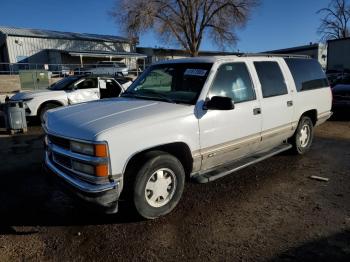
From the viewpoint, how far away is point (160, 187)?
375cm

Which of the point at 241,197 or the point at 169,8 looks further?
the point at 169,8

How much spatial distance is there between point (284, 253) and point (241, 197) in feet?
4.35

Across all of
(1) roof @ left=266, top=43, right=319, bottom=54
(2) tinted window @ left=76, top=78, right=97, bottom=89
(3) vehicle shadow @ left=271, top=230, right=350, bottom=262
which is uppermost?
(1) roof @ left=266, top=43, right=319, bottom=54

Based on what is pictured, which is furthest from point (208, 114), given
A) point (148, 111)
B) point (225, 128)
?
point (148, 111)

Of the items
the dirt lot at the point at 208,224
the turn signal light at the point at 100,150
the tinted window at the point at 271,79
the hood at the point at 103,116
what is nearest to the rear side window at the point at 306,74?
the tinted window at the point at 271,79

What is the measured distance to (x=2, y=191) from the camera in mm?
4758

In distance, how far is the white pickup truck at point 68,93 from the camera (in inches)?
382

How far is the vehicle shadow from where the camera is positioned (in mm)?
2994

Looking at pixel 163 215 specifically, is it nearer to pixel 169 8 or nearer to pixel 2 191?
pixel 2 191

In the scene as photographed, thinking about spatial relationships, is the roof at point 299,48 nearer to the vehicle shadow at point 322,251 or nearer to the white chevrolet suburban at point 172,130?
the white chevrolet suburban at point 172,130

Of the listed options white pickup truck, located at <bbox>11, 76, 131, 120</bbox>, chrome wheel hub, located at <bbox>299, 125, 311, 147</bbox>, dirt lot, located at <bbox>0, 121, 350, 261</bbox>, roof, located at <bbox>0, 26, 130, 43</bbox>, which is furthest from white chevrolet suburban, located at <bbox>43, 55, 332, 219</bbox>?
roof, located at <bbox>0, 26, 130, 43</bbox>

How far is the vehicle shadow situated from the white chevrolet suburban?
1.29 metres

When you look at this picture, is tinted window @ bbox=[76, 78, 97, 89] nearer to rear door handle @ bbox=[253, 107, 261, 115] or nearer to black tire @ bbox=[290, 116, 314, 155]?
black tire @ bbox=[290, 116, 314, 155]

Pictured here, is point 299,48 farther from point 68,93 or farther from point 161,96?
point 161,96
